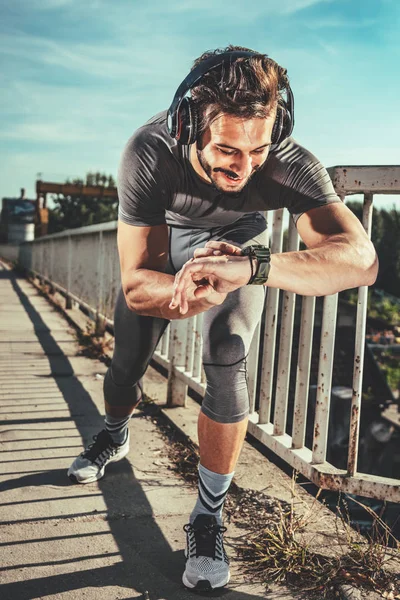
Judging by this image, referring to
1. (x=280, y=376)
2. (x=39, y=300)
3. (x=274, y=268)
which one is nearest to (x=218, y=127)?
(x=274, y=268)

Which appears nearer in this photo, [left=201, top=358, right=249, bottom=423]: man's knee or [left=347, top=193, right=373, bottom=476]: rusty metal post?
[left=201, top=358, right=249, bottom=423]: man's knee

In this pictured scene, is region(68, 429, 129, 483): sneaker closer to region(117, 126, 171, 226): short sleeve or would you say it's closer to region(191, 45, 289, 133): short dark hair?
region(117, 126, 171, 226): short sleeve

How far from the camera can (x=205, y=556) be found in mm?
2148

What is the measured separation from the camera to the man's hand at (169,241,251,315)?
6.55ft

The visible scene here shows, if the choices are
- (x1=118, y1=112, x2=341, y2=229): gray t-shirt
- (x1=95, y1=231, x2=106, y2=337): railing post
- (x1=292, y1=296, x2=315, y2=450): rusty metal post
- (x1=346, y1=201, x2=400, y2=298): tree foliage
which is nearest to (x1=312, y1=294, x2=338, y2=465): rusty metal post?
(x1=292, y1=296, x2=315, y2=450): rusty metal post

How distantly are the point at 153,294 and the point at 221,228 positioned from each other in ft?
1.76

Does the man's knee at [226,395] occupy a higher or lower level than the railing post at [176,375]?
higher

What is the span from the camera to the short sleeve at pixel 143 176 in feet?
7.63

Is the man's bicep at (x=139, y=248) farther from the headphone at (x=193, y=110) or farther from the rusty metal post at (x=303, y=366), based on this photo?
the rusty metal post at (x=303, y=366)

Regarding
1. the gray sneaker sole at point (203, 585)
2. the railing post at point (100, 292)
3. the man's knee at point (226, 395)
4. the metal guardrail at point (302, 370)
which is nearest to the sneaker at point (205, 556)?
the gray sneaker sole at point (203, 585)

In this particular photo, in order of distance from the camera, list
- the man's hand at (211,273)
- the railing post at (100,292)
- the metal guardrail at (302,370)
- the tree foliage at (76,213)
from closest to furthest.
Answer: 1. the man's hand at (211,273)
2. the metal guardrail at (302,370)
3. the railing post at (100,292)
4. the tree foliage at (76,213)

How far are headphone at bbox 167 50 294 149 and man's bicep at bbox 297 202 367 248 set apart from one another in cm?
32

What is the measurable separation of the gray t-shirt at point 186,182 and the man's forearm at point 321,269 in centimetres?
28

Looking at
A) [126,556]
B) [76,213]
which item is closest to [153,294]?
[126,556]
